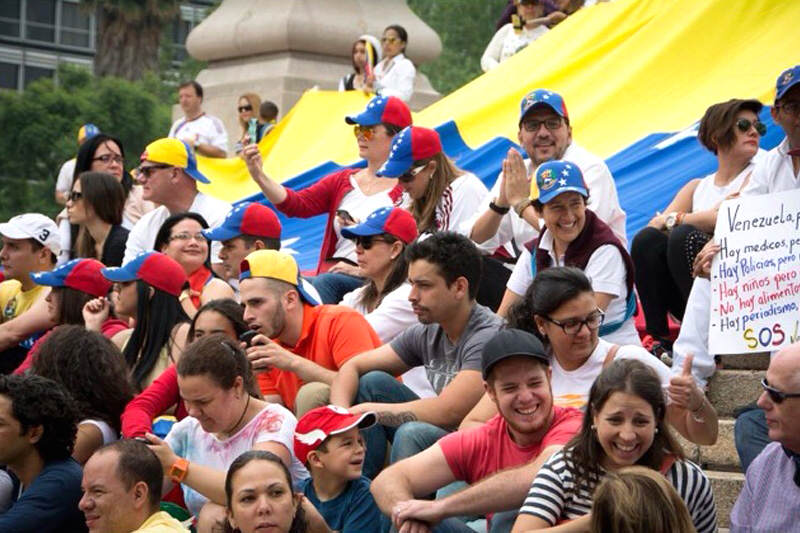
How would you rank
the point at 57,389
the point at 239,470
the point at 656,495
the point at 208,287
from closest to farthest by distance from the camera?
the point at 656,495
the point at 239,470
the point at 57,389
the point at 208,287

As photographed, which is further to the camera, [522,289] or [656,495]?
[522,289]

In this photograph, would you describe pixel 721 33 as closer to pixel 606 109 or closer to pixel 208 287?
pixel 606 109

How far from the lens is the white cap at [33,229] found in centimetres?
1009

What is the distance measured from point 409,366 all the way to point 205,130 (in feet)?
25.5

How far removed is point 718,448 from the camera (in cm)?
702

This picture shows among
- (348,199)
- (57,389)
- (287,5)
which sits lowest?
(57,389)

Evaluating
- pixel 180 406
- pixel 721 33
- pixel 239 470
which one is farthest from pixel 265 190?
pixel 239 470

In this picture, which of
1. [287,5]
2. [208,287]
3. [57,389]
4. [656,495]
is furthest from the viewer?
[287,5]

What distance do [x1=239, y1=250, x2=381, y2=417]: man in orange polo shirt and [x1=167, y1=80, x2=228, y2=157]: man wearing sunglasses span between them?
7153 mm

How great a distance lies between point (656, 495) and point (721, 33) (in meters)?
6.70

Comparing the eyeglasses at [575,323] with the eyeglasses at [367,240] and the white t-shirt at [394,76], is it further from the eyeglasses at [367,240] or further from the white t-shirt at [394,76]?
the white t-shirt at [394,76]

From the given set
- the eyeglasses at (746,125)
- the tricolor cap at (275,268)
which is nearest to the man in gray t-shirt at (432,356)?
the tricolor cap at (275,268)

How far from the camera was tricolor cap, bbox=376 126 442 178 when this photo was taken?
8.55m

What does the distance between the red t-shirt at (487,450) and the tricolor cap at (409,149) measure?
2.83 m
